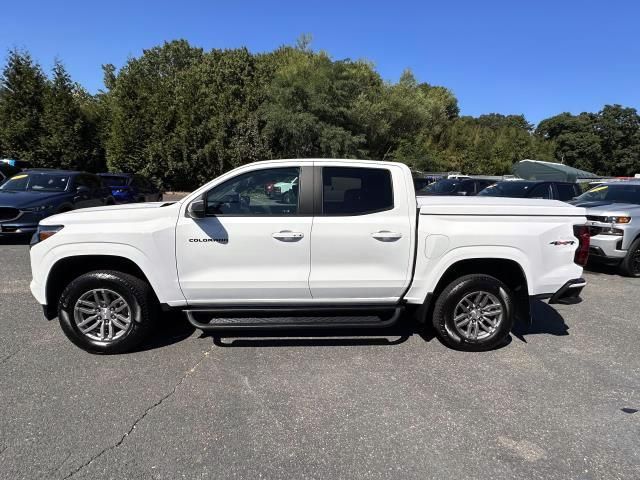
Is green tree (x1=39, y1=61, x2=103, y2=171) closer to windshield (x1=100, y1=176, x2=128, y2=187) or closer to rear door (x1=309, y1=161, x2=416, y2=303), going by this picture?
windshield (x1=100, y1=176, x2=128, y2=187)

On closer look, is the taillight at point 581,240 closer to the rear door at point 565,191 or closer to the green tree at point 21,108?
the rear door at point 565,191

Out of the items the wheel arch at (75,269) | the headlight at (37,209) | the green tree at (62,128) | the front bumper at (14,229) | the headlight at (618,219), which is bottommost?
the front bumper at (14,229)

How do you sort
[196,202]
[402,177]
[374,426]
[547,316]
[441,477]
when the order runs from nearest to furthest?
[441,477] → [374,426] → [196,202] → [402,177] → [547,316]

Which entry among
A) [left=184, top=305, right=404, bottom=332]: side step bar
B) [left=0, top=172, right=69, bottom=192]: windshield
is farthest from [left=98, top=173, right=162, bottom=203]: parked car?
[left=184, top=305, right=404, bottom=332]: side step bar

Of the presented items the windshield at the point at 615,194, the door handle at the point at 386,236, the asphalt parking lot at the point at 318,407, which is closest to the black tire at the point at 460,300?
the asphalt parking lot at the point at 318,407

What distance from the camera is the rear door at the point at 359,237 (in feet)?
13.0

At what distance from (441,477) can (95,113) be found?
33163 millimetres

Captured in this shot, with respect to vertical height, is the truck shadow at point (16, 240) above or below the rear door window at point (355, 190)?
below

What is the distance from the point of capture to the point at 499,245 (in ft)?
13.4

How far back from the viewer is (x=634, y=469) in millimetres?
2617

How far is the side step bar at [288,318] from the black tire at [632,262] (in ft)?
18.3

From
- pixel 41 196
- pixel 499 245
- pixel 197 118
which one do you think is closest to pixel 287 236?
pixel 499 245

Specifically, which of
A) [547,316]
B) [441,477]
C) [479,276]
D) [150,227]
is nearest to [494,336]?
[479,276]

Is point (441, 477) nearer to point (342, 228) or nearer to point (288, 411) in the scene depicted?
point (288, 411)
